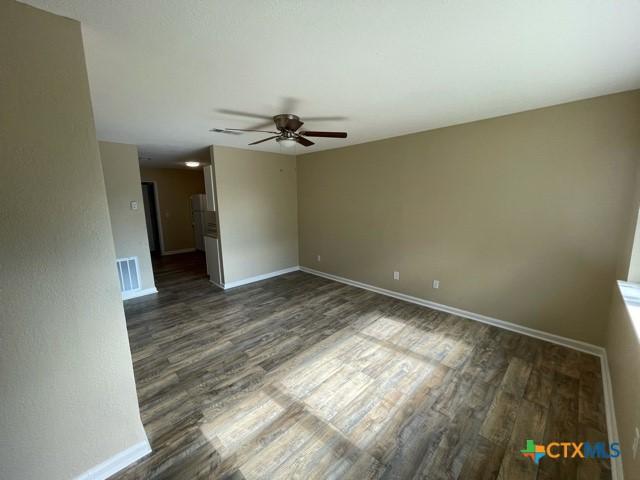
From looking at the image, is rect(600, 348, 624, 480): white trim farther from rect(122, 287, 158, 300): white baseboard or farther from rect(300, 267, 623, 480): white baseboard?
rect(122, 287, 158, 300): white baseboard

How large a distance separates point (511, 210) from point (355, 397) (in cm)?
251

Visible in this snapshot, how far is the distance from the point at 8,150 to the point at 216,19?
43.0 inches

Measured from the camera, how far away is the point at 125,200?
393 centimetres

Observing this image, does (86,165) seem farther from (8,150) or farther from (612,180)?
(612,180)

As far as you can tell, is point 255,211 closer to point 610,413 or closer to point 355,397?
point 355,397

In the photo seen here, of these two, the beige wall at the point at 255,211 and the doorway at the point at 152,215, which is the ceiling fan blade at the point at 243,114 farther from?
the doorway at the point at 152,215

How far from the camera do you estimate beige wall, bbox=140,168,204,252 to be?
6821 millimetres

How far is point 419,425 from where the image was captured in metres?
1.70

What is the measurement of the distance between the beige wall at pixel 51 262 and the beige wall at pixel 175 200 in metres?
6.39

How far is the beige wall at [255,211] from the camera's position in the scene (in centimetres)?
424

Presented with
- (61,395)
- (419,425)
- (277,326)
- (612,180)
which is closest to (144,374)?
(61,395)

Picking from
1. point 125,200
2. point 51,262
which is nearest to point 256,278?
point 125,200

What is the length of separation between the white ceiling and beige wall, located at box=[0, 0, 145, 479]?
263 mm

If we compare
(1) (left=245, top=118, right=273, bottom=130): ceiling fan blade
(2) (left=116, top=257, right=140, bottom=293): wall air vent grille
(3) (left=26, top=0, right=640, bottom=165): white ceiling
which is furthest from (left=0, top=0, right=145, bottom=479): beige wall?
(2) (left=116, top=257, right=140, bottom=293): wall air vent grille
